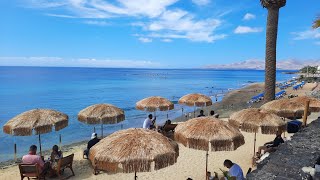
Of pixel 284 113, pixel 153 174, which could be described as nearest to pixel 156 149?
pixel 153 174

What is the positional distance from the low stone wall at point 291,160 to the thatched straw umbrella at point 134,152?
1.86 m

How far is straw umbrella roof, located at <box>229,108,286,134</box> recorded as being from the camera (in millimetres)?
9070

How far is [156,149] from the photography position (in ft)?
19.9

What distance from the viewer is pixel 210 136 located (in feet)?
24.0

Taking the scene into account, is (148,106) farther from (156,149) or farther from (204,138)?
(156,149)

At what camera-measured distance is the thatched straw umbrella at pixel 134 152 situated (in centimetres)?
585

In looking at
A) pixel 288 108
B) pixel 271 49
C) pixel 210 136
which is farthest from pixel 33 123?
pixel 271 49

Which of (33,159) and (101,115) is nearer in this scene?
(33,159)

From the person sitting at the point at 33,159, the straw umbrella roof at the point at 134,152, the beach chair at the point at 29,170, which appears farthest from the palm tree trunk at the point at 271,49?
Result: the beach chair at the point at 29,170

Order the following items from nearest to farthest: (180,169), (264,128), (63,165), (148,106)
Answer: (264,128), (63,165), (180,169), (148,106)

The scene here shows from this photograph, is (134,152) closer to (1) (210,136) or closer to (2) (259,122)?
(1) (210,136)

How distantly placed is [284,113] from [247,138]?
3.54 metres

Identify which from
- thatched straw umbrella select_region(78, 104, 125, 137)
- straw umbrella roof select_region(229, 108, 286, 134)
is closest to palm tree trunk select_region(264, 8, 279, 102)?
straw umbrella roof select_region(229, 108, 286, 134)

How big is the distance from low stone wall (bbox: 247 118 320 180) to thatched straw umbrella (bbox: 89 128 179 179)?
1.86 meters
